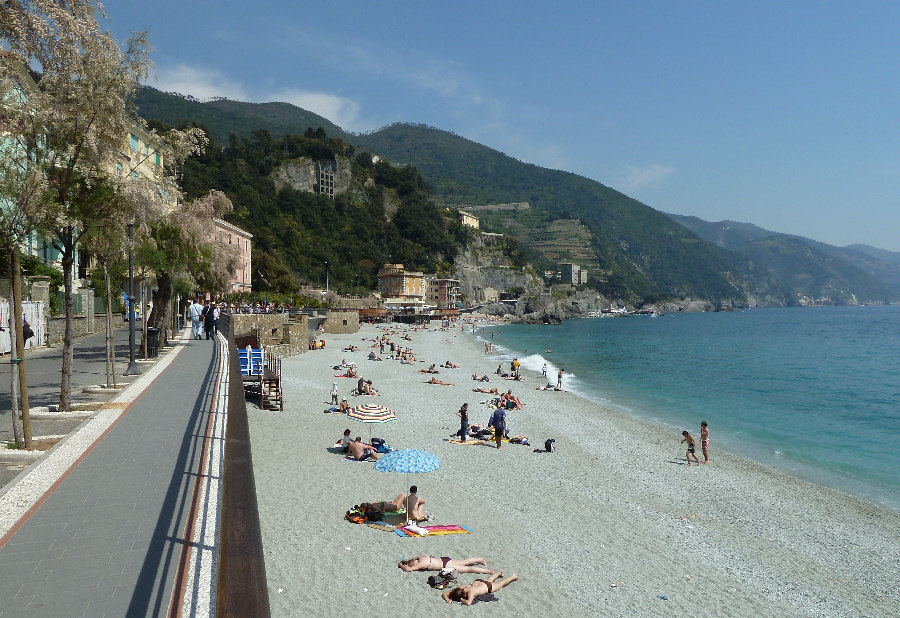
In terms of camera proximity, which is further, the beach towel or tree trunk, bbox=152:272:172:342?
tree trunk, bbox=152:272:172:342

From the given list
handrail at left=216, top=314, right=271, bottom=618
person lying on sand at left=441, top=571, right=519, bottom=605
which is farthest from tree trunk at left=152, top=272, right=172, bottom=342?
handrail at left=216, top=314, right=271, bottom=618

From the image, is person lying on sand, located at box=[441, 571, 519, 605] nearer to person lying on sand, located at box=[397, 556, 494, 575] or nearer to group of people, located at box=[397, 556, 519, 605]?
group of people, located at box=[397, 556, 519, 605]

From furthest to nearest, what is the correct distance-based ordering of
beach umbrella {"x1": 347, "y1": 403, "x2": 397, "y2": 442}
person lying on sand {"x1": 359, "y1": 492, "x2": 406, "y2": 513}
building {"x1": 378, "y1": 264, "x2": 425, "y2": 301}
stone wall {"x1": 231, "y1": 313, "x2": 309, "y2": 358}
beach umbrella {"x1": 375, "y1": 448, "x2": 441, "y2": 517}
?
building {"x1": 378, "y1": 264, "x2": 425, "y2": 301} < stone wall {"x1": 231, "y1": 313, "x2": 309, "y2": 358} < beach umbrella {"x1": 347, "y1": 403, "x2": 397, "y2": 442} < beach umbrella {"x1": 375, "y1": 448, "x2": 441, "y2": 517} < person lying on sand {"x1": 359, "y1": 492, "x2": 406, "y2": 513}

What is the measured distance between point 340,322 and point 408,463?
54.0 meters

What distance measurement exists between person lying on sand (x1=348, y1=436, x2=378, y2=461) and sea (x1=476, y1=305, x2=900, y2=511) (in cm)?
1103

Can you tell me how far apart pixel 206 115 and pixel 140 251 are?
587 ft

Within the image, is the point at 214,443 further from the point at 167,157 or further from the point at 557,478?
the point at 557,478

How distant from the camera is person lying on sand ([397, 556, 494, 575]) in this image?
907cm

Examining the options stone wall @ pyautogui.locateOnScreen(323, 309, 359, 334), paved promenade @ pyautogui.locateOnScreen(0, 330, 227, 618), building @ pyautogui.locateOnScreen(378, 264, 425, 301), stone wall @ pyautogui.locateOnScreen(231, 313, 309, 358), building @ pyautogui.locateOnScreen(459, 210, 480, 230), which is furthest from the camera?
building @ pyautogui.locateOnScreen(459, 210, 480, 230)

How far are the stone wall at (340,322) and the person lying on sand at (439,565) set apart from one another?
5498 centimetres

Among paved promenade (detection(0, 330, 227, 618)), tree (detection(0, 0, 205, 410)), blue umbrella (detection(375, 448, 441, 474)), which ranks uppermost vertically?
tree (detection(0, 0, 205, 410))

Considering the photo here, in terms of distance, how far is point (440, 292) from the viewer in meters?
131

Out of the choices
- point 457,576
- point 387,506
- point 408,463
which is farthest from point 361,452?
point 457,576

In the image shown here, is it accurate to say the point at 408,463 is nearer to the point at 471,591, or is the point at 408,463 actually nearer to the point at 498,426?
the point at 471,591
